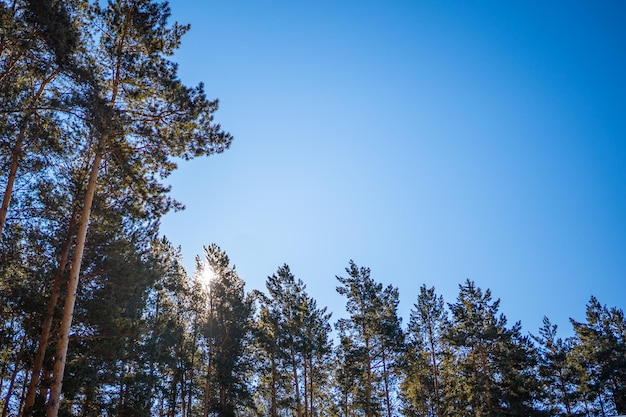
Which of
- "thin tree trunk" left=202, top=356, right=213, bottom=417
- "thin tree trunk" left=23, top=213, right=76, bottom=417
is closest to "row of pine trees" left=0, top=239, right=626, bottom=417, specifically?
"thin tree trunk" left=202, top=356, right=213, bottom=417

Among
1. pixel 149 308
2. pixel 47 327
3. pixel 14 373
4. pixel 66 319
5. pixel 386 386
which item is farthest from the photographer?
pixel 386 386

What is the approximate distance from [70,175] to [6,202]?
9.42 ft

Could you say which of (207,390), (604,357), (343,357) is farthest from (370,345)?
Answer: (604,357)

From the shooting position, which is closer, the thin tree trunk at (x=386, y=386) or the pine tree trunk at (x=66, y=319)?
the pine tree trunk at (x=66, y=319)

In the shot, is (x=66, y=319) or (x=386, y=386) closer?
(x=66, y=319)

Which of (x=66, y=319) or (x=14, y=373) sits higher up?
(x=14, y=373)

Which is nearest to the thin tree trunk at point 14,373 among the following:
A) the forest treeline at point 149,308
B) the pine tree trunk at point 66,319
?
the forest treeline at point 149,308

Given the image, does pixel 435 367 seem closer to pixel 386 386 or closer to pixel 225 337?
pixel 386 386

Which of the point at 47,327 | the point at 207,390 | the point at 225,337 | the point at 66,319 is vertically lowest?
the point at 66,319

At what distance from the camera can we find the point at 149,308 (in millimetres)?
22281

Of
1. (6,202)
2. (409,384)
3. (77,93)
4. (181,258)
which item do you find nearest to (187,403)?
(181,258)

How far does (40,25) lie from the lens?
9.33 meters

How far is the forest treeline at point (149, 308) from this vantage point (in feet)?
35.0

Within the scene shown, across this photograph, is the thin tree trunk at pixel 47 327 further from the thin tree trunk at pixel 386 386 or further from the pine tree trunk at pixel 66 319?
the thin tree trunk at pixel 386 386
